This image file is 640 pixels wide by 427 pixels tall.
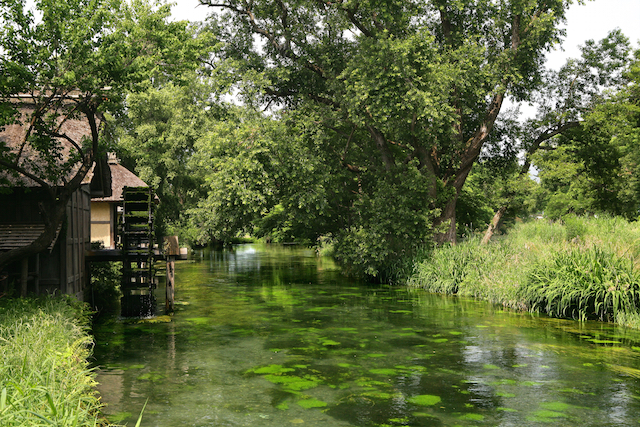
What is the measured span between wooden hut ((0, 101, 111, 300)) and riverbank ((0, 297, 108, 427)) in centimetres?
241

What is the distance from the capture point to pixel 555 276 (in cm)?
1544

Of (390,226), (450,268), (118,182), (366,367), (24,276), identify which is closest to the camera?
(366,367)

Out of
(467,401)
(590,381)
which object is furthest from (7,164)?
(590,381)

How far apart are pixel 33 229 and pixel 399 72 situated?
12.6 metres

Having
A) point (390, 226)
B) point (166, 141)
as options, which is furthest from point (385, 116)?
point (166, 141)

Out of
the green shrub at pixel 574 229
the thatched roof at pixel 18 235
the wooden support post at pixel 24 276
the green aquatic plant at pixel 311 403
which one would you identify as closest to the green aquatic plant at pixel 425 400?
the green aquatic plant at pixel 311 403

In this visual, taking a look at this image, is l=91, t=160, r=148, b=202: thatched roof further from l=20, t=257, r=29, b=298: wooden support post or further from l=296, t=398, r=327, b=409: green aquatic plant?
l=296, t=398, r=327, b=409: green aquatic plant

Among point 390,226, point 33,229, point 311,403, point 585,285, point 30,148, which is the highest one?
point 30,148

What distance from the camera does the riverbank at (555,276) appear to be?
14.1 meters

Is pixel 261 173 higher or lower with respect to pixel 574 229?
higher

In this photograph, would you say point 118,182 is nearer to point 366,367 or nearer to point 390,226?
point 390,226

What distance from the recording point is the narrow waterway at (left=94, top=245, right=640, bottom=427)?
805 centimetres

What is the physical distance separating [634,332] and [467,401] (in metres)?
6.82

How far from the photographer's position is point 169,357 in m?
11.5
